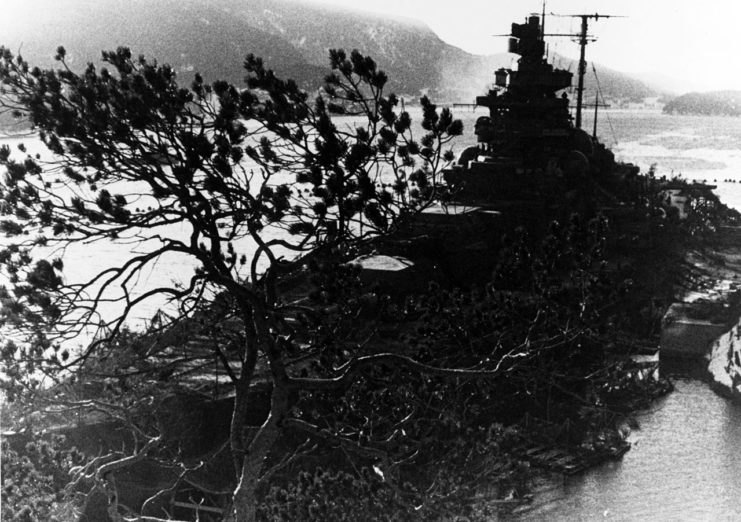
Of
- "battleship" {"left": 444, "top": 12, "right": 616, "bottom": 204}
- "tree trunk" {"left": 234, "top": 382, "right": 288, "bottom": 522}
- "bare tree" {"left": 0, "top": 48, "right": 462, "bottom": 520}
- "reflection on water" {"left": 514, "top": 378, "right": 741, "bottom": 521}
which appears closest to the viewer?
"bare tree" {"left": 0, "top": 48, "right": 462, "bottom": 520}

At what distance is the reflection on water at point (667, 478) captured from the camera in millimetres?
14266

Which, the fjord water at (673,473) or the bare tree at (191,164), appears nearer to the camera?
the bare tree at (191,164)

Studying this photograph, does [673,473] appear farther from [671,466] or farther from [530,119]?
[530,119]

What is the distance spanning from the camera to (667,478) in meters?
15.6

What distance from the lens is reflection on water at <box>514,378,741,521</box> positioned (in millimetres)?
14266

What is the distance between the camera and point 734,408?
19.8 metres

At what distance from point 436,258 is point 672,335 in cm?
883

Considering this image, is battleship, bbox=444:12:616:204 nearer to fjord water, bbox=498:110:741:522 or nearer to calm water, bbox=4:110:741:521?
calm water, bbox=4:110:741:521

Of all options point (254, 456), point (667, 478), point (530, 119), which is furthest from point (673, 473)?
point (530, 119)

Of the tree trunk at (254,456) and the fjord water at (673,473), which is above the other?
the tree trunk at (254,456)

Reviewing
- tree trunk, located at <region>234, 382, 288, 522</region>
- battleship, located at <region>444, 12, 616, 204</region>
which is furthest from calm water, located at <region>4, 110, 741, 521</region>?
battleship, located at <region>444, 12, 616, 204</region>

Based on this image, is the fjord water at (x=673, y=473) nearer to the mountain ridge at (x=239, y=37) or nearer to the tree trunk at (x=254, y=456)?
the tree trunk at (x=254, y=456)

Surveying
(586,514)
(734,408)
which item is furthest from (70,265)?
(734,408)

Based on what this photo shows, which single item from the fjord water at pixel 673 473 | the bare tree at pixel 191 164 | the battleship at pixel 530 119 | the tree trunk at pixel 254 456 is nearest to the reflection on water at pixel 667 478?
the fjord water at pixel 673 473
